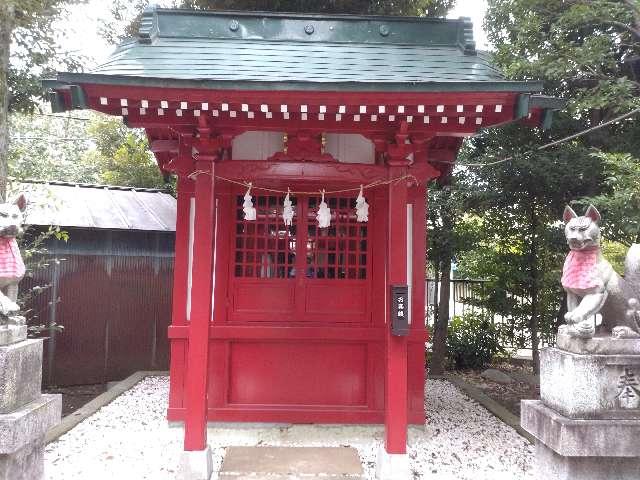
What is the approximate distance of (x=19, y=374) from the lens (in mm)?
3662

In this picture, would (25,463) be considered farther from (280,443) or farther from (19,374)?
(280,443)

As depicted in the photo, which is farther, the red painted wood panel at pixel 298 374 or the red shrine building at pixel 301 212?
the red painted wood panel at pixel 298 374

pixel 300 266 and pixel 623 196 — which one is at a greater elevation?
pixel 623 196

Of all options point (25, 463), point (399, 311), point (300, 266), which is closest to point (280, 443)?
point (300, 266)

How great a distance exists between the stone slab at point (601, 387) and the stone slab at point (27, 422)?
4.10 metres

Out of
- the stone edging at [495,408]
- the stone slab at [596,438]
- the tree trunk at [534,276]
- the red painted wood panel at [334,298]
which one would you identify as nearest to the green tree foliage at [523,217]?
the tree trunk at [534,276]

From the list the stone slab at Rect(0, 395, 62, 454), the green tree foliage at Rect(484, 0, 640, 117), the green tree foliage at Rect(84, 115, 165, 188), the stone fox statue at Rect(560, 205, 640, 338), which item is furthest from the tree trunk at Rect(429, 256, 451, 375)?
the green tree foliage at Rect(84, 115, 165, 188)

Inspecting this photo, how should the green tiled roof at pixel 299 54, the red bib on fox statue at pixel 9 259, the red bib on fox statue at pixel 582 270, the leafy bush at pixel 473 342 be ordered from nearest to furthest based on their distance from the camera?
the red bib on fox statue at pixel 582 270, the red bib on fox statue at pixel 9 259, the green tiled roof at pixel 299 54, the leafy bush at pixel 473 342

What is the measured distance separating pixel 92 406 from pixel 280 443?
3.05m

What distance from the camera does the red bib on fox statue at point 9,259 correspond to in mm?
3730

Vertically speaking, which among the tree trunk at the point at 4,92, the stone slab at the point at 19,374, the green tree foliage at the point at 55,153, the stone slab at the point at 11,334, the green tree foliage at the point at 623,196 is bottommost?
the stone slab at the point at 19,374

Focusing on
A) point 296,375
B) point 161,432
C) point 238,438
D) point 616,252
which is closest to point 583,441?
point 296,375

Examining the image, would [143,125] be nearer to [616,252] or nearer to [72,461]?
[72,461]

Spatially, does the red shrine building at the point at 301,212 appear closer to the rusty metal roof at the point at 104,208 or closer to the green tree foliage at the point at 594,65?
the green tree foliage at the point at 594,65
